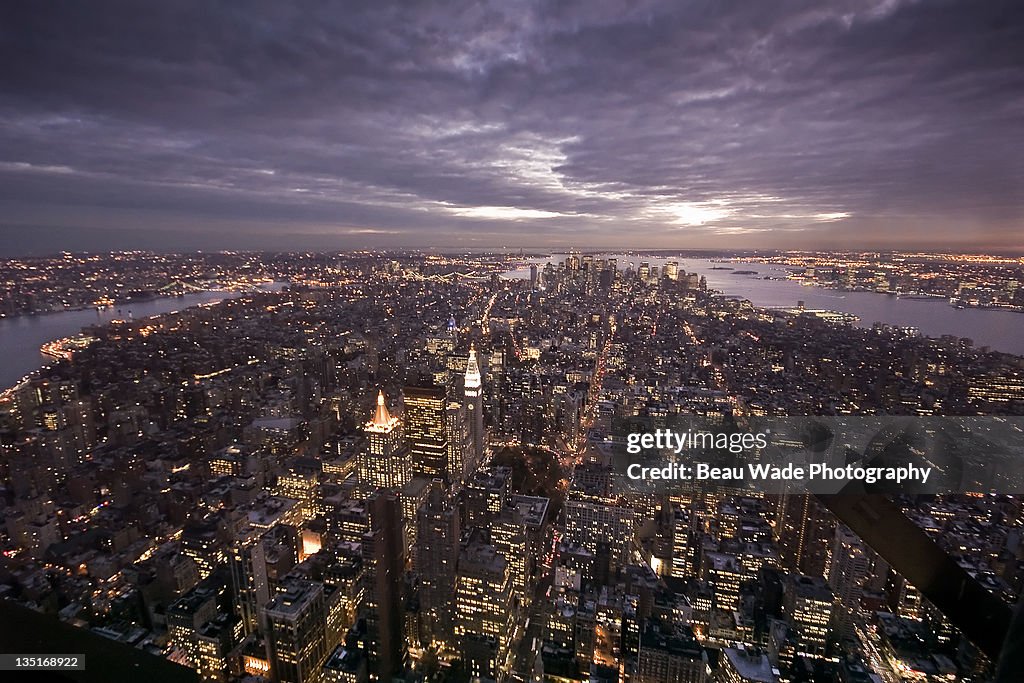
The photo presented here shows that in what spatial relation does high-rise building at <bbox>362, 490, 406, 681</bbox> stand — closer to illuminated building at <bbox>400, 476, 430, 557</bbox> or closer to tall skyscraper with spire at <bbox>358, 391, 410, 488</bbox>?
illuminated building at <bbox>400, 476, 430, 557</bbox>

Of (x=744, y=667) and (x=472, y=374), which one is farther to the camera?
(x=472, y=374)

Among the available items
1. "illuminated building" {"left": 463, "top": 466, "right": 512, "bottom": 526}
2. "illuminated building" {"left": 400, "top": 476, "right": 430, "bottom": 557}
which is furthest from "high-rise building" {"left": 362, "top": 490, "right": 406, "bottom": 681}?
"illuminated building" {"left": 463, "top": 466, "right": 512, "bottom": 526}

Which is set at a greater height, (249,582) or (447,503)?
(447,503)

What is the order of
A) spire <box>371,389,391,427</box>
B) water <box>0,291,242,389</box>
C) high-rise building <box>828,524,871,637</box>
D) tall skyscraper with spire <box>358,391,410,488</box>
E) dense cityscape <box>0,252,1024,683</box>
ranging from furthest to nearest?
spire <box>371,389,391,427</box> < tall skyscraper with spire <box>358,391,410,488</box> < water <box>0,291,242,389</box> < dense cityscape <box>0,252,1024,683</box> < high-rise building <box>828,524,871,637</box>

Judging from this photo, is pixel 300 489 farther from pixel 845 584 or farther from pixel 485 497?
pixel 845 584

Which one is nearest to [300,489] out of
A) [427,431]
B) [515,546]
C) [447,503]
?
[427,431]

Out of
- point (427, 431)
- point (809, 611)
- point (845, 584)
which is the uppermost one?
point (845, 584)
